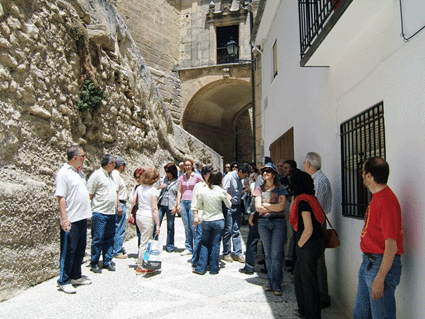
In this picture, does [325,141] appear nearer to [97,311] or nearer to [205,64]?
[97,311]

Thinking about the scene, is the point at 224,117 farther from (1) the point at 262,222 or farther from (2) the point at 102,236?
(1) the point at 262,222

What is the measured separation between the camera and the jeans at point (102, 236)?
504 centimetres

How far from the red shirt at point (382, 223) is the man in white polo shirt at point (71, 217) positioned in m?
2.98

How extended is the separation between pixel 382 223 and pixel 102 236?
3664mm

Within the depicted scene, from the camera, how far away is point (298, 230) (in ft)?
11.5

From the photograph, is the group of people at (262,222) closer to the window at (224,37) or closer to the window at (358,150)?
the window at (358,150)

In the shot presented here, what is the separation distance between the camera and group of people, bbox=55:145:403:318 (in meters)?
2.57

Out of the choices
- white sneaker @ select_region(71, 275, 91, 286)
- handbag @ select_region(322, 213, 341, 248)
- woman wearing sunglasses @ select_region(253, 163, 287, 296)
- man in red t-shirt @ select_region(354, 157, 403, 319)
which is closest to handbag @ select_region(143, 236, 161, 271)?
white sneaker @ select_region(71, 275, 91, 286)

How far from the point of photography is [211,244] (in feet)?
17.0

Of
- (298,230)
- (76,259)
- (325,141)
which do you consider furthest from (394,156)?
(76,259)

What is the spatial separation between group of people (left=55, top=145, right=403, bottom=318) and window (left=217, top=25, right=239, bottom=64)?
43.6 ft

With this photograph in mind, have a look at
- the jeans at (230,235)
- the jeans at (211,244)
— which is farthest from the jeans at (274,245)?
the jeans at (230,235)

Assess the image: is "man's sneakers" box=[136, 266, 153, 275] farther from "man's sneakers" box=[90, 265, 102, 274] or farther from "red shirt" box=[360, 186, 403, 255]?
"red shirt" box=[360, 186, 403, 255]

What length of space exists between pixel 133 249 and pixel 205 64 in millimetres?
13466
